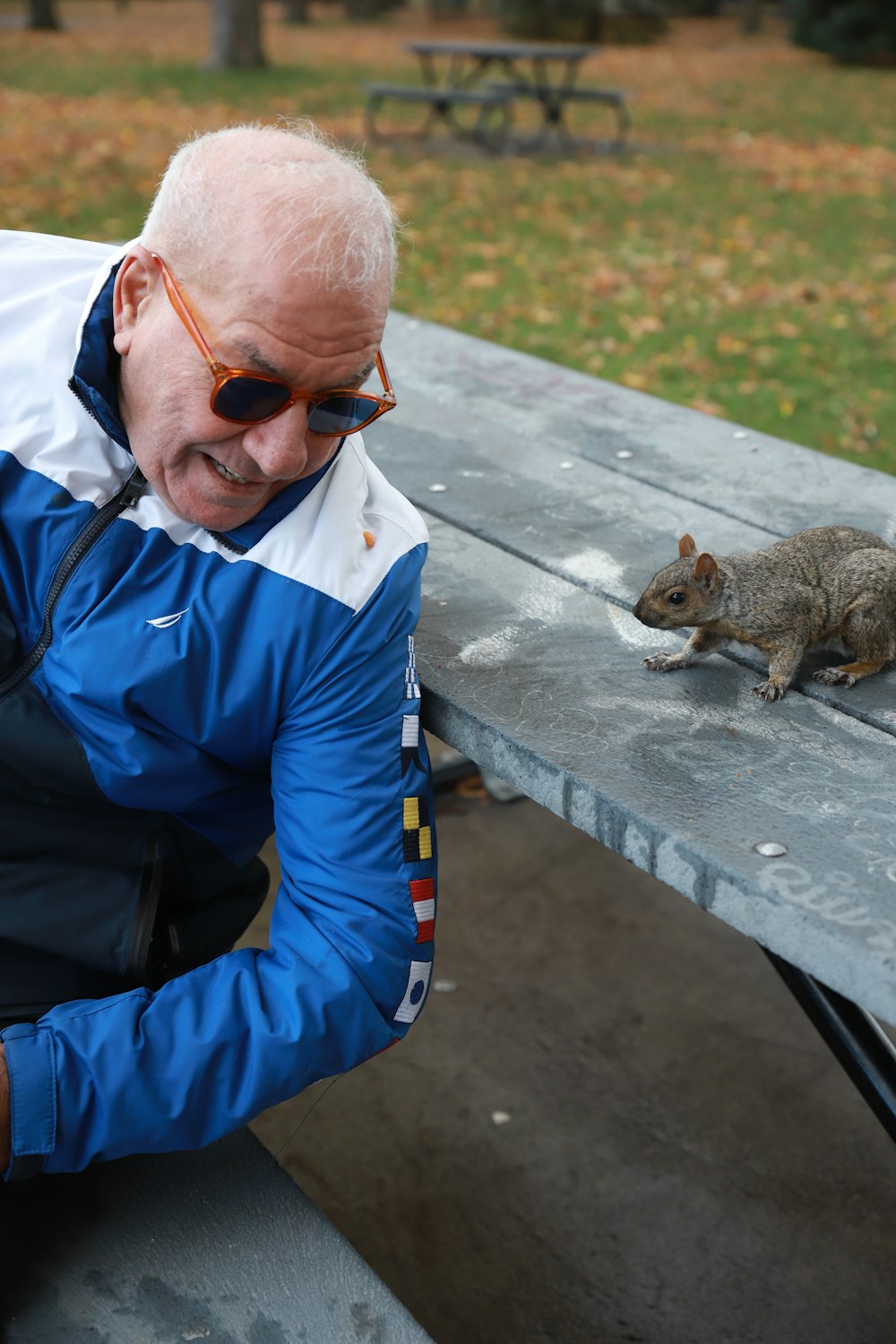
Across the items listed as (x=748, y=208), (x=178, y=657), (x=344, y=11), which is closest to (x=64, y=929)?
(x=178, y=657)

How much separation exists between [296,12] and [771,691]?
34344mm

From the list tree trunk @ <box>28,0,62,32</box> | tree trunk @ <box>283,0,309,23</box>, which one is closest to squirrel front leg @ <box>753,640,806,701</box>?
tree trunk @ <box>28,0,62,32</box>

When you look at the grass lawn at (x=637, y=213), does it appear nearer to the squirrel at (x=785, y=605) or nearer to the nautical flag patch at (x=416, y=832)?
the squirrel at (x=785, y=605)

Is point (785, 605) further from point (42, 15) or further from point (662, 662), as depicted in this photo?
point (42, 15)

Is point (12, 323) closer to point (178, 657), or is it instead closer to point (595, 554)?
point (178, 657)

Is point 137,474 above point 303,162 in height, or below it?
below

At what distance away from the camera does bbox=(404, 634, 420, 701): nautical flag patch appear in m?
1.99

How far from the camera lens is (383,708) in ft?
6.38

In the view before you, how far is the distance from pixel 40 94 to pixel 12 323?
18174 millimetres

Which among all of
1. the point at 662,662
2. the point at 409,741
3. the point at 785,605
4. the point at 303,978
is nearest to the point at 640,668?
the point at 662,662

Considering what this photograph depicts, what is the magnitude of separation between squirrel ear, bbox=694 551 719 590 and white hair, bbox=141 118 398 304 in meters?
0.72

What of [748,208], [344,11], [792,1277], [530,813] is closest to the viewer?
[792,1277]

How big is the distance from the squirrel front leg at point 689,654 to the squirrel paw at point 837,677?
19 cm

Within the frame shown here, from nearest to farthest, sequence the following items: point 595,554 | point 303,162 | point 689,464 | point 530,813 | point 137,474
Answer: point 303,162, point 137,474, point 595,554, point 689,464, point 530,813
